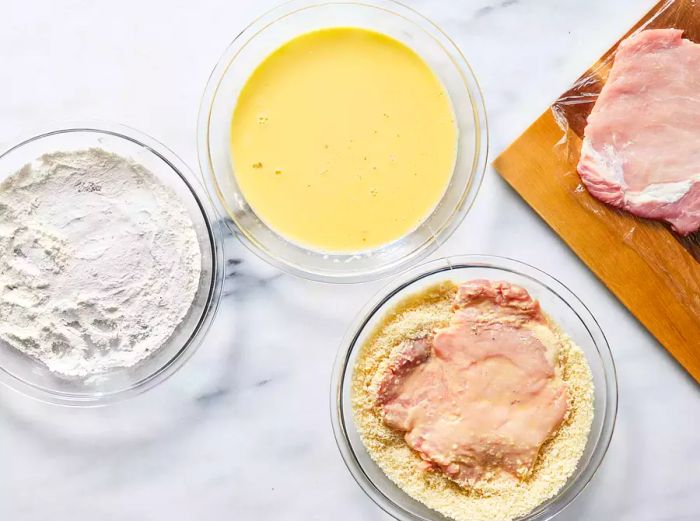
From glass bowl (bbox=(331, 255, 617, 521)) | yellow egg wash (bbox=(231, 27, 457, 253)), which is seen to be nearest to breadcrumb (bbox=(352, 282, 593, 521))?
glass bowl (bbox=(331, 255, 617, 521))

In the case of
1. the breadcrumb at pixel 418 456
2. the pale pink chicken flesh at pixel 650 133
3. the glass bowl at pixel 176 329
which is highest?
the glass bowl at pixel 176 329

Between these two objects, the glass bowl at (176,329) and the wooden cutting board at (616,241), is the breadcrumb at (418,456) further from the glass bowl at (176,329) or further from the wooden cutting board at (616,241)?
the glass bowl at (176,329)

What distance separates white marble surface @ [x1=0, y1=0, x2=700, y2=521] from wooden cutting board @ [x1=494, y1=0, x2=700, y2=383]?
0.03 m

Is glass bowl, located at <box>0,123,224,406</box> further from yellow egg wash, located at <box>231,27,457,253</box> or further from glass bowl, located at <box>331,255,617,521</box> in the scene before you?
glass bowl, located at <box>331,255,617,521</box>

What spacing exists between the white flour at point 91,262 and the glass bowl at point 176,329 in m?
0.02

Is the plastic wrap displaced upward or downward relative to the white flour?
downward

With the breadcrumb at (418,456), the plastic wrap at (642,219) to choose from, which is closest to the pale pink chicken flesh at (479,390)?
the breadcrumb at (418,456)

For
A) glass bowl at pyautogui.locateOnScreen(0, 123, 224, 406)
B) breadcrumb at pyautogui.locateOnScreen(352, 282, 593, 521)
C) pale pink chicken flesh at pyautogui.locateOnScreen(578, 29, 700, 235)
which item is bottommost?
breadcrumb at pyautogui.locateOnScreen(352, 282, 593, 521)

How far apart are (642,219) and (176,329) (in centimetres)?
95

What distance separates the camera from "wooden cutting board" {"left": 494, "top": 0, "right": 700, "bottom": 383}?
1290mm

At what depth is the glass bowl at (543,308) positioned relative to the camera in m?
1.25

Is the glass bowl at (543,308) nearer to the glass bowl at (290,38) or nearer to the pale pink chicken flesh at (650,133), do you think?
the glass bowl at (290,38)

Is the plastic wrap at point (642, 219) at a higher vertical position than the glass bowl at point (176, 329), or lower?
lower

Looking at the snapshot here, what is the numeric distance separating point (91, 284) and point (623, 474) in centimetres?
112
